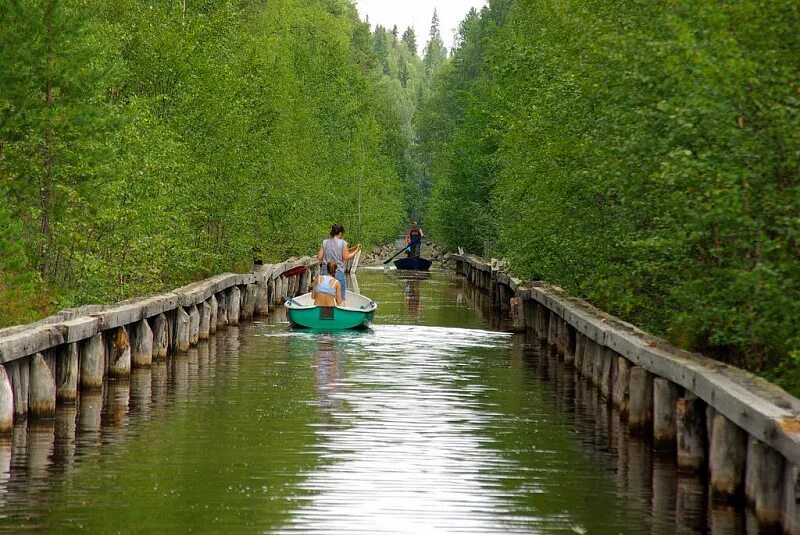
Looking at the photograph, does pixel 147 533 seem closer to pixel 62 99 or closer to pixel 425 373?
pixel 425 373

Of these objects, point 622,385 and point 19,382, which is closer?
point 19,382

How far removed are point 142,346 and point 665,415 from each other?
1113 centimetres

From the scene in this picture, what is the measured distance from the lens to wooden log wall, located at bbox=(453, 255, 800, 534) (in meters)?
11.2

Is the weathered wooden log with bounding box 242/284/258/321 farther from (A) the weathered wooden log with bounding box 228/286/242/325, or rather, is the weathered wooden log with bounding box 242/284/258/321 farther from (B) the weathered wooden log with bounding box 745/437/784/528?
(B) the weathered wooden log with bounding box 745/437/784/528

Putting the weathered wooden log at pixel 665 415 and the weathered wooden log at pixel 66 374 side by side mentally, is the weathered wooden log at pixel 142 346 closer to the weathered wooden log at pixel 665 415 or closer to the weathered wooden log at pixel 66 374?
the weathered wooden log at pixel 66 374

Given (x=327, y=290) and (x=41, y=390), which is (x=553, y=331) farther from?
(x=41, y=390)

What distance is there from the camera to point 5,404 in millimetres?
15516

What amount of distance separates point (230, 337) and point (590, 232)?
10.2 meters

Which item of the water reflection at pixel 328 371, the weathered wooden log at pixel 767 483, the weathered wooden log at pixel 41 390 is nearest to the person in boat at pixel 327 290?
the water reflection at pixel 328 371

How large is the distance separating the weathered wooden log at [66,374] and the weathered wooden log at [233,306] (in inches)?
653

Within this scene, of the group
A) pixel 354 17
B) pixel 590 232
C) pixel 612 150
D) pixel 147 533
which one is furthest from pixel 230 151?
pixel 354 17

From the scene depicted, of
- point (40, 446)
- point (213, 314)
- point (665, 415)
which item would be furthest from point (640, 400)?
point (213, 314)

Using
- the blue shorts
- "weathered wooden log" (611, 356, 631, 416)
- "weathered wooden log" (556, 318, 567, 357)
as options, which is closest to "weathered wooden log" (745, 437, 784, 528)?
"weathered wooden log" (611, 356, 631, 416)

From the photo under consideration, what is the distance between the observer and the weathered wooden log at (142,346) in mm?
23969
